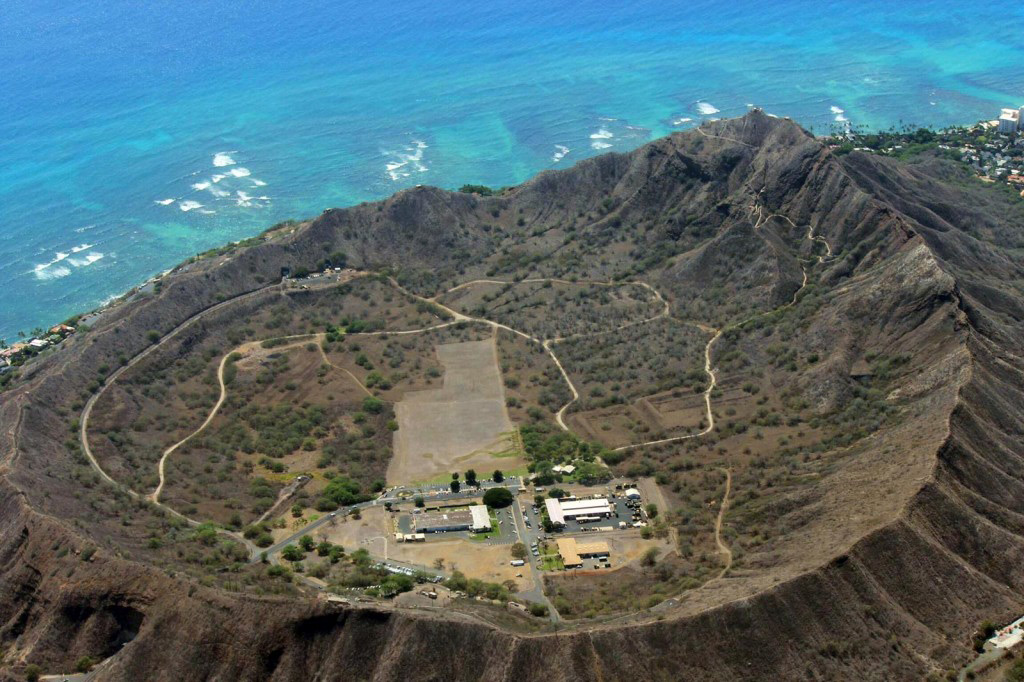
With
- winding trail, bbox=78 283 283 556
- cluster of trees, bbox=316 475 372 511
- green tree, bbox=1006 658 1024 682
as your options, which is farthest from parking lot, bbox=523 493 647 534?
green tree, bbox=1006 658 1024 682

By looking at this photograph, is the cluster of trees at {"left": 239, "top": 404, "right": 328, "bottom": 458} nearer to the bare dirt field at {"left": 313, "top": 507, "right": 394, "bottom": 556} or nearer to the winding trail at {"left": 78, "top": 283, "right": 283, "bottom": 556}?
the winding trail at {"left": 78, "top": 283, "right": 283, "bottom": 556}

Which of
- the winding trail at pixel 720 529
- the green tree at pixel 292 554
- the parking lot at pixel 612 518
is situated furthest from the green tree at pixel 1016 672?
the green tree at pixel 292 554

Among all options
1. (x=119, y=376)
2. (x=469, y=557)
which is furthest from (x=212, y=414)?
(x=469, y=557)

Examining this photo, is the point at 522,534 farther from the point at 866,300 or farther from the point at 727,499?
the point at 866,300

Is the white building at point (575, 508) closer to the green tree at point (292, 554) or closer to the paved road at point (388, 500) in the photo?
the paved road at point (388, 500)

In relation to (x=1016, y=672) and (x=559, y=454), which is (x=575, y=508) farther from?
(x=1016, y=672)

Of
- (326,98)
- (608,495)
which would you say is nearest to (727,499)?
(608,495)
